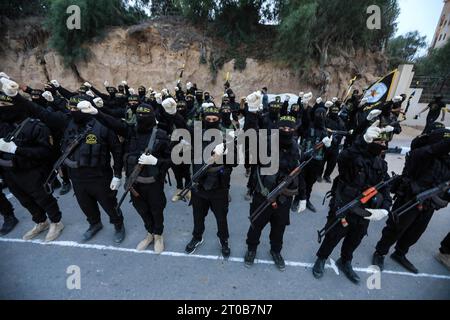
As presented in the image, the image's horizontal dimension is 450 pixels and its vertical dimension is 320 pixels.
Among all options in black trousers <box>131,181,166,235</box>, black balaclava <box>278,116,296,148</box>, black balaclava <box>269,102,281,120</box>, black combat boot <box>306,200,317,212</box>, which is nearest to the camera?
black balaclava <box>278,116,296,148</box>

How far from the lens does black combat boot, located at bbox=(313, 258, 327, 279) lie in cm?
292

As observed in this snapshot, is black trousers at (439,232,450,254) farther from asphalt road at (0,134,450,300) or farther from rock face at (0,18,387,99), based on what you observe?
rock face at (0,18,387,99)

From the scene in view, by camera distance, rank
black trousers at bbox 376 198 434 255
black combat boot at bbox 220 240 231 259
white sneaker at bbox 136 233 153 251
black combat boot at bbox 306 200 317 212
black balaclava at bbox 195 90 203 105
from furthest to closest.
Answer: black balaclava at bbox 195 90 203 105
black combat boot at bbox 306 200 317 212
white sneaker at bbox 136 233 153 251
black combat boot at bbox 220 240 231 259
black trousers at bbox 376 198 434 255

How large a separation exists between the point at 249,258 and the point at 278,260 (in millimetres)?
425

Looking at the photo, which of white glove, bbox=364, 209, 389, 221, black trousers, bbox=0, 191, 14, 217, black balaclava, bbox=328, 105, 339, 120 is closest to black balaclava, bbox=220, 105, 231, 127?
black balaclava, bbox=328, 105, 339, 120

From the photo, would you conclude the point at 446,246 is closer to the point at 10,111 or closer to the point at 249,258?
the point at 249,258

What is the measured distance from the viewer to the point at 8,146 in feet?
9.30

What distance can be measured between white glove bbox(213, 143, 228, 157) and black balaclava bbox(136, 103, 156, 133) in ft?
3.31

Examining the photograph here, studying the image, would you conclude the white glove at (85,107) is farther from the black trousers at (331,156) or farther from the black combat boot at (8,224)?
the black trousers at (331,156)

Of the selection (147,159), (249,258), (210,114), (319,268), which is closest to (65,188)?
(147,159)

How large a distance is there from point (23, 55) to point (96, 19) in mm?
6556

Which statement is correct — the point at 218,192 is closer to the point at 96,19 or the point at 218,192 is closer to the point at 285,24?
the point at 285,24

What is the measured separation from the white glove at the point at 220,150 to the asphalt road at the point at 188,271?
1694 mm

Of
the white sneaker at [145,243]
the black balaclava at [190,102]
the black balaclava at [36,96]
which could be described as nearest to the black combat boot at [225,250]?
the white sneaker at [145,243]
